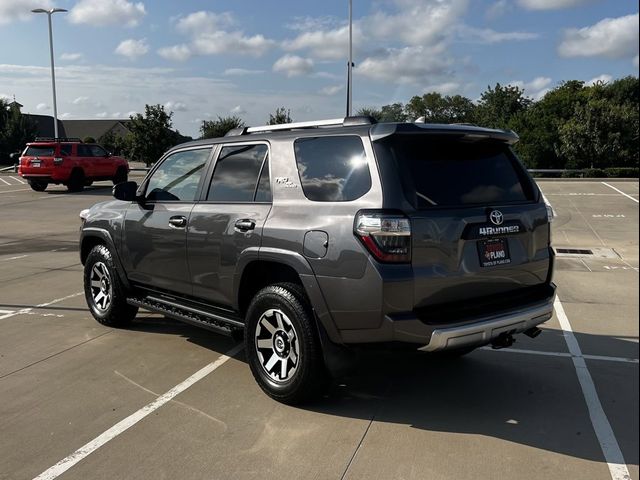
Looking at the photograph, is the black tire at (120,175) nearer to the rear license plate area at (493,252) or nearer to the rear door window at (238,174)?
the rear door window at (238,174)

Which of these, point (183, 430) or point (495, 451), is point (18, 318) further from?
point (495, 451)

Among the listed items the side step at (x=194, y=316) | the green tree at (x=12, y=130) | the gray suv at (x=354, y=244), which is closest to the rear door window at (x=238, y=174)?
the gray suv at (x=354, y=244)

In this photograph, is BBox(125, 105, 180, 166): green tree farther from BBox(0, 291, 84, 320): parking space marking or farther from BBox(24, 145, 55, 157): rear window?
BBox(0, 291, 84, 320): parking space marking

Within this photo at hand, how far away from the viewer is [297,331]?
387cm

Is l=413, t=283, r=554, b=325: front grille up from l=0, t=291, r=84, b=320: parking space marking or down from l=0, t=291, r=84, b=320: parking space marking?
up

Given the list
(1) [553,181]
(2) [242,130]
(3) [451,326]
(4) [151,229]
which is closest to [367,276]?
(3) [451,326]

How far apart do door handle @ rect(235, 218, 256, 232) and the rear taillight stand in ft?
3.53

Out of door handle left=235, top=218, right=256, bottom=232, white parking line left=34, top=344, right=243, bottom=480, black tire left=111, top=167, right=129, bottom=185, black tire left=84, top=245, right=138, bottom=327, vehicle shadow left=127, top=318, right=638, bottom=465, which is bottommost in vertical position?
white parking line left=34, top=344, right=243, bottom=480

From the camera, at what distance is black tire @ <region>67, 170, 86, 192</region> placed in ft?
76.8

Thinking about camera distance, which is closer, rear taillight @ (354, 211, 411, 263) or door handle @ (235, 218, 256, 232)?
rear taillight @ (354, 211, 411, 263)

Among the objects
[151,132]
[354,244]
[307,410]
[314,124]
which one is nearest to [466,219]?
[354,244]

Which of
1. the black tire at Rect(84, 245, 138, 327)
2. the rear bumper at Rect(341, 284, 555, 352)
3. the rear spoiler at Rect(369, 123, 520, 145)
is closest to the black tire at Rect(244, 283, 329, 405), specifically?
the rear bumper at Rect(341, 284, 555, 352)

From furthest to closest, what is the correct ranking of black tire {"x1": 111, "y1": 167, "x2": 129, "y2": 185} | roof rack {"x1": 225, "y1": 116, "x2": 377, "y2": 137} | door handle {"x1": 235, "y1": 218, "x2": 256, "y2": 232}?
1. black tire {"x1": 111, "y1": 167, "x2": 129, "y2": 185}
2. door handle {"x1": 235, "y1": 218, "x2": 256, "y2": 232}
3. roof rack {"x1": 225, "y1": 116, "x2": 377, "y2": 137}

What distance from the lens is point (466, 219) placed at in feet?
12.0
